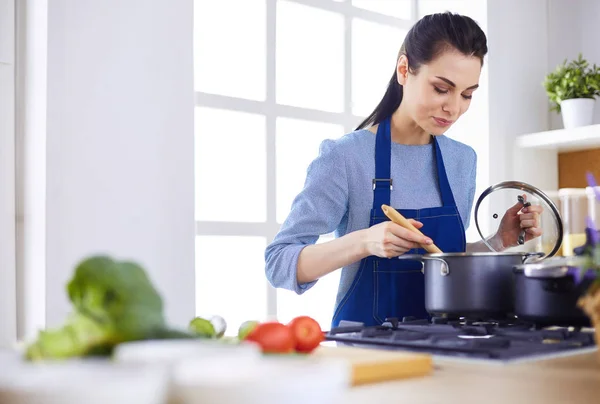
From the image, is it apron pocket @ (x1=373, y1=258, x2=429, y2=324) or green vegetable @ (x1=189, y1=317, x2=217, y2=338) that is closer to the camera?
green vegetable @ (x1=189, y1=317, x2=217, y2=338)

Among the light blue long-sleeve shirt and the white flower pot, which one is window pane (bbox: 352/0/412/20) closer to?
the white flower pot

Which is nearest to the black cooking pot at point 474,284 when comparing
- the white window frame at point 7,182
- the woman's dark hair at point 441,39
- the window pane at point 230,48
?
the woman's dark hair at point 441,39

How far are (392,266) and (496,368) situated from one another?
93 centimetres

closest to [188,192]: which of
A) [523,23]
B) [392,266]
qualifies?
[392,266]

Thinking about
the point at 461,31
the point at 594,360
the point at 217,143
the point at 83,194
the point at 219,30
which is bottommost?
the point at 594,360

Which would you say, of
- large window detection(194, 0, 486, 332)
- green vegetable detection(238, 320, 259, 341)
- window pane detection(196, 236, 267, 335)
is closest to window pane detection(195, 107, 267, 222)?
large window detection(194, 0, 486, 332)

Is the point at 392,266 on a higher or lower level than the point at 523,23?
lower

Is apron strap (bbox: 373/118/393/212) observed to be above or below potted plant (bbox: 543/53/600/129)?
below

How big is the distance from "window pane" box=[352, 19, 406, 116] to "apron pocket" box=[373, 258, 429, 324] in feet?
5.69

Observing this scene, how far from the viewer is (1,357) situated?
2.85ft

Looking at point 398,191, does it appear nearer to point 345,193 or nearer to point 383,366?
point 345,193

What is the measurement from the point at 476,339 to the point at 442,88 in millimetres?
972

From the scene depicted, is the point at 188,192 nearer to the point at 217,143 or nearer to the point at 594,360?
the point at 217,143

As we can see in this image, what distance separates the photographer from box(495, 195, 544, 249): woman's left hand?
1.97 m
